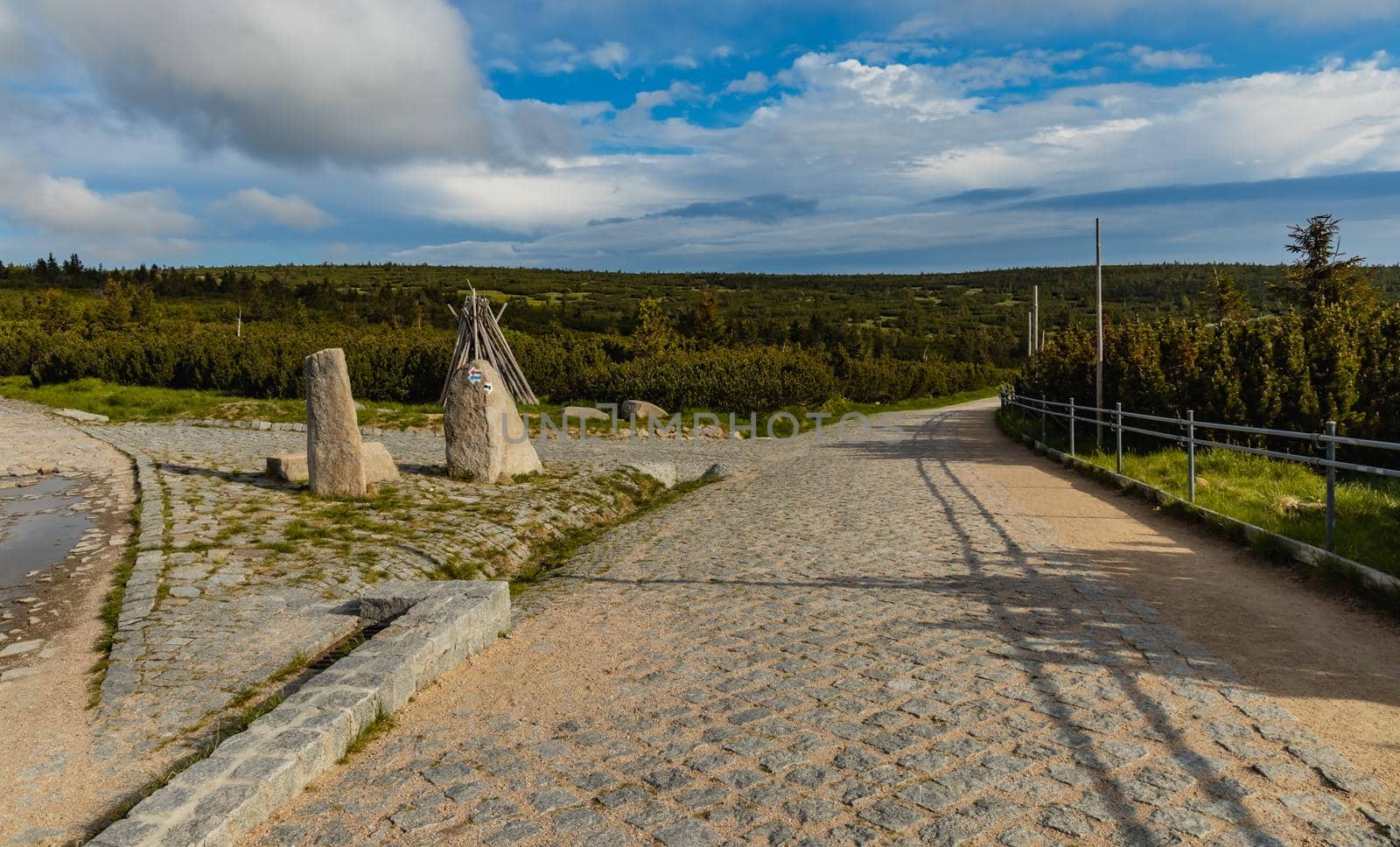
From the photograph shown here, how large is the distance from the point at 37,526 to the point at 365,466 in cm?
366

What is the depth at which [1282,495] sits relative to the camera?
10.3m

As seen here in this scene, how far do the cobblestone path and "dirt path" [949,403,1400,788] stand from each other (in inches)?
8.6

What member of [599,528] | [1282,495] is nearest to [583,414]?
[599,528]

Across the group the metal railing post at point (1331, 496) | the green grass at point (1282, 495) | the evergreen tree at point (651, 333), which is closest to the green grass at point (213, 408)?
the evergreen tree at point (651, 333)

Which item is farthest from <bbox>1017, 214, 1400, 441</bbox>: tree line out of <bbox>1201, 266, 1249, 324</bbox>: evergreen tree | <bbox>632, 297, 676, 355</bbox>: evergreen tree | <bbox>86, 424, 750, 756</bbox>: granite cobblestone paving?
<bbox>1201, 266, 1249, 324</bbox>: evergreen tree

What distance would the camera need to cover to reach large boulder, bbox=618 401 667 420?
2659 centimetres

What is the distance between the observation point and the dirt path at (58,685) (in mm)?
3723

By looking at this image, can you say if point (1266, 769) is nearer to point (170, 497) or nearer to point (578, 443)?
point (170, 497)

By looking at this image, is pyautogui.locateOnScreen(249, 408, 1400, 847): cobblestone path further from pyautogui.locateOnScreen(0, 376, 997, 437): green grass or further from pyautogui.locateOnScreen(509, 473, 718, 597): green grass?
pyautogui.locateOnScreen(0, 376, 997, 437): green grass

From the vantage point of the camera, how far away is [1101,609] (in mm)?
6227

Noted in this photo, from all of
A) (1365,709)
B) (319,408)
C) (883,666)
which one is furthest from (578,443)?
(1365,709)

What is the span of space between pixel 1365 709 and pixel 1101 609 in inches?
75.5

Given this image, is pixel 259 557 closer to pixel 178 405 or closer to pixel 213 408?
pixel 213 408

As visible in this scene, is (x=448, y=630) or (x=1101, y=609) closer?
(x=448, y=630)
